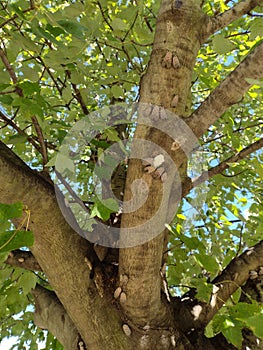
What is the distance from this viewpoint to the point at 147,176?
72.1 inches

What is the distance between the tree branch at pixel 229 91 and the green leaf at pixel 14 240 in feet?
3.17

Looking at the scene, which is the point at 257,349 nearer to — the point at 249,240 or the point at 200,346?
the point at 200,346

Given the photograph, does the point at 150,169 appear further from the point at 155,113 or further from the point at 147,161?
the point at 155,113

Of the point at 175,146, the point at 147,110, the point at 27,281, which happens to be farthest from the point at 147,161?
the point at 27,281

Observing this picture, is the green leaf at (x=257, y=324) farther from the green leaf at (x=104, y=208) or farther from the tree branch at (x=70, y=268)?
the tree branch at (x=70, y=268)

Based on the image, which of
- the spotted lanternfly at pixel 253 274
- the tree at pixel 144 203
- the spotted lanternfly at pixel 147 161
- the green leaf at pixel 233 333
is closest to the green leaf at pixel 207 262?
the tree at pixel 144 203

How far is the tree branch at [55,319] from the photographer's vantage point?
230 cm

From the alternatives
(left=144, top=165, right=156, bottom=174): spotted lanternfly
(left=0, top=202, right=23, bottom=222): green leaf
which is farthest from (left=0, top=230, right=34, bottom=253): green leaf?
(left=144, top=165, right=156, bottom=174): spotted lanternfly

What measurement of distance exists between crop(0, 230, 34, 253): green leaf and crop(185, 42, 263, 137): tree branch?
0.97 metres

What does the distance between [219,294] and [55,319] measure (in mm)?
1032

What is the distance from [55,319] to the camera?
248cm

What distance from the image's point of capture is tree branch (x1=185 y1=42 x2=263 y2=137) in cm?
172

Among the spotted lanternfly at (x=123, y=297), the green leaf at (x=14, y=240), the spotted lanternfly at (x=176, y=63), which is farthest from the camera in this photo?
the spotted lanternfly at (x=123, y=297)

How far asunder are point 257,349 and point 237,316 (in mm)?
645
